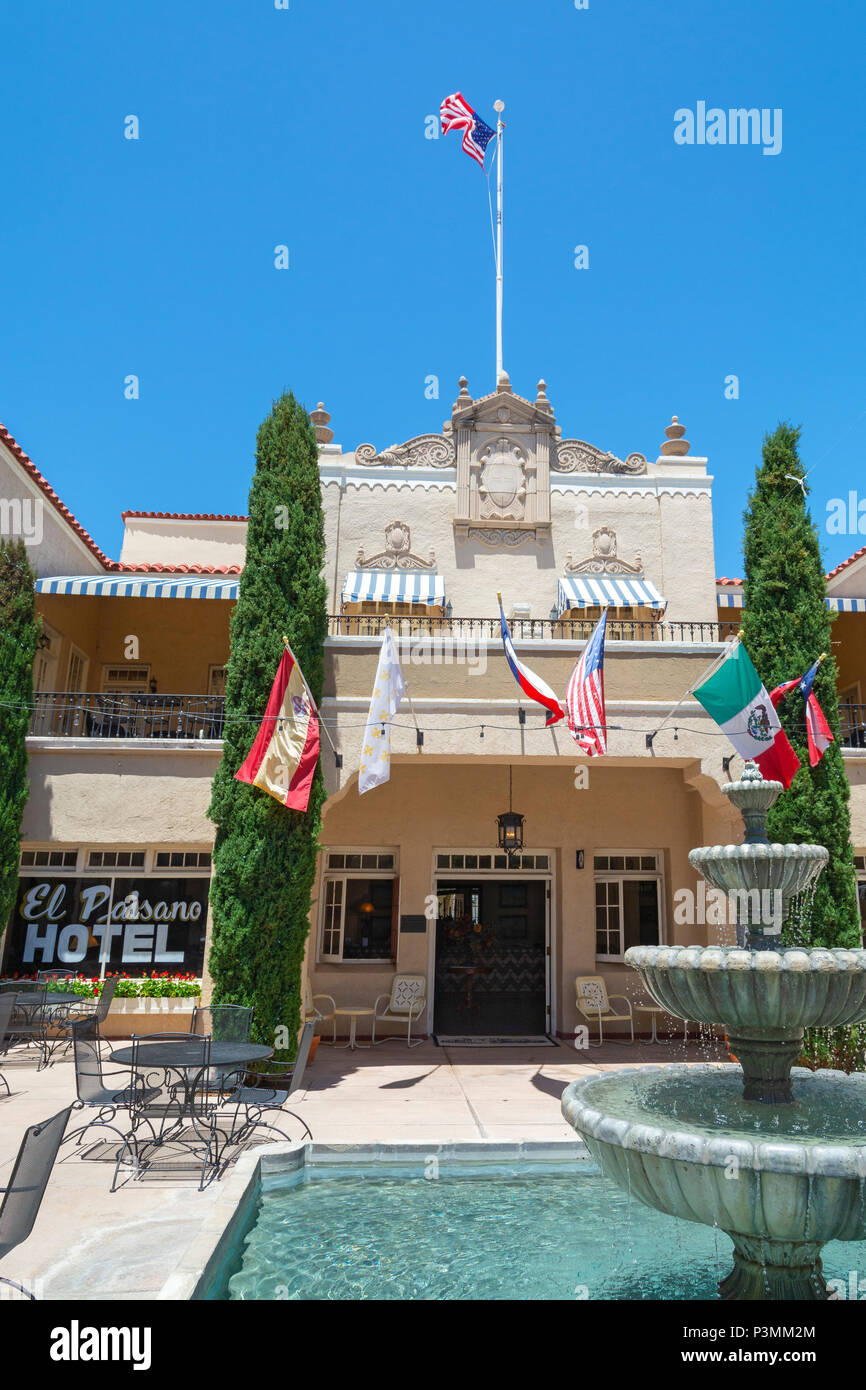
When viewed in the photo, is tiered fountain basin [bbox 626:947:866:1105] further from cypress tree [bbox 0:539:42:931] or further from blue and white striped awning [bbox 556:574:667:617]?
blue and white striped awning [bbox 556:574:667:617]

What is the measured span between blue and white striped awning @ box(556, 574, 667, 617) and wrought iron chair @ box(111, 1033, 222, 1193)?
9.97 metres

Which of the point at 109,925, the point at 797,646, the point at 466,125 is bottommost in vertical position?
the point at 109,925

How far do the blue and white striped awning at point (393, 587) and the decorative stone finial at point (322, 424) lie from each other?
3.03 m

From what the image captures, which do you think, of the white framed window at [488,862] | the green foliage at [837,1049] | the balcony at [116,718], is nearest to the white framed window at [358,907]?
the white framed window at [488,862]

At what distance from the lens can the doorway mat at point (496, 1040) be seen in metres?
14.1

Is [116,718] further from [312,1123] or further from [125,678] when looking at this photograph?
[312,1123]

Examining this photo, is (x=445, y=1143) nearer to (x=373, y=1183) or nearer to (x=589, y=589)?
(x=373, y=1183)

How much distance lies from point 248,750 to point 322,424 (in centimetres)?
849

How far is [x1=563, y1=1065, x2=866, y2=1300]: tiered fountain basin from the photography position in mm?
3969

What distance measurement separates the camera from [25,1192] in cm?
462

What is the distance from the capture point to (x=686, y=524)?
666 inches

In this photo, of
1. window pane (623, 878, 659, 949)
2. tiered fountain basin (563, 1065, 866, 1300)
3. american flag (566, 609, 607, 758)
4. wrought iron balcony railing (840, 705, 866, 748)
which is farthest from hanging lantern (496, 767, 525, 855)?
tiered fountain basin (563, 1065, 866, 1300)

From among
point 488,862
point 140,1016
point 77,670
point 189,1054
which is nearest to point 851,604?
point 488,862

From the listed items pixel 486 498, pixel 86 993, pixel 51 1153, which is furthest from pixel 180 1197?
pixel 486 498
